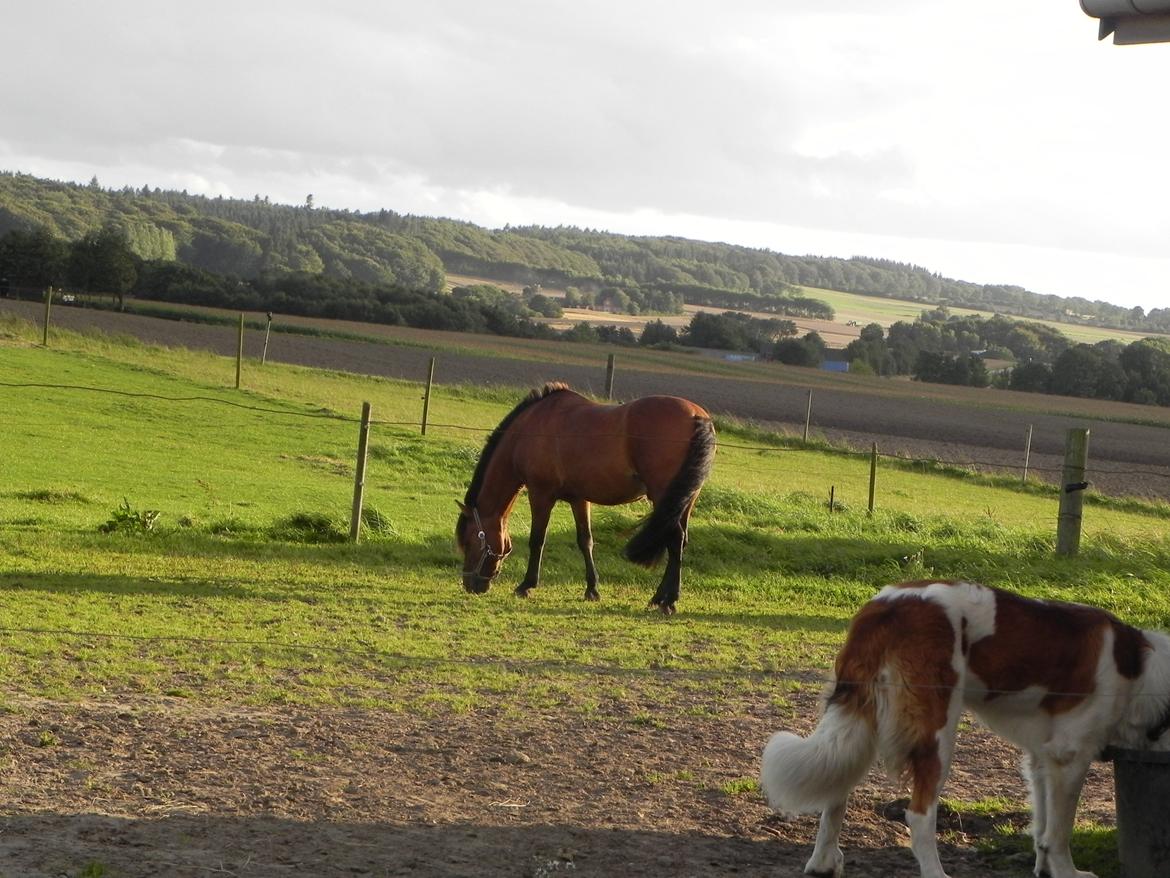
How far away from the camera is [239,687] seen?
24.9 ft

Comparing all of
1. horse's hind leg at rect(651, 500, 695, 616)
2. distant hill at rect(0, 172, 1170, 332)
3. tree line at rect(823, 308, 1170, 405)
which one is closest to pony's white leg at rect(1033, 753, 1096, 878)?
horse's hind leg at rect(651, 500, 695, 616)

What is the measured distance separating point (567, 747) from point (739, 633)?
3.99 m

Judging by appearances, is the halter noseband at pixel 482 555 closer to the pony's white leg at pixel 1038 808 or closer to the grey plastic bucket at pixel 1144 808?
the pony's white leg at pixel 1038 808

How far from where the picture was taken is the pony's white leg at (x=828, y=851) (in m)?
4.96

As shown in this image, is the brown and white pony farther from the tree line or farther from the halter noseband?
the tree line

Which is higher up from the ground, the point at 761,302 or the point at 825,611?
the point at 761,302

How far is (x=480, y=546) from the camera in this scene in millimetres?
11898

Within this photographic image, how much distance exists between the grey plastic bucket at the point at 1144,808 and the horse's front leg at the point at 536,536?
7.36 metres

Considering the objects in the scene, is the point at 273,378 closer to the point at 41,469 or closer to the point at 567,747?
the point at 41,469

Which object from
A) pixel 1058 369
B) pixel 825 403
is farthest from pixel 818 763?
pixel 1058 369

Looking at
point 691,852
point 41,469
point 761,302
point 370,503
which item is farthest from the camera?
point 761,302

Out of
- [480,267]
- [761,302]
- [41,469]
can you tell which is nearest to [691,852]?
[41,469]

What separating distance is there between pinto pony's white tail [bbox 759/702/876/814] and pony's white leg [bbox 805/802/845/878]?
235mm

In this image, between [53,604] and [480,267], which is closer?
[53,604]
